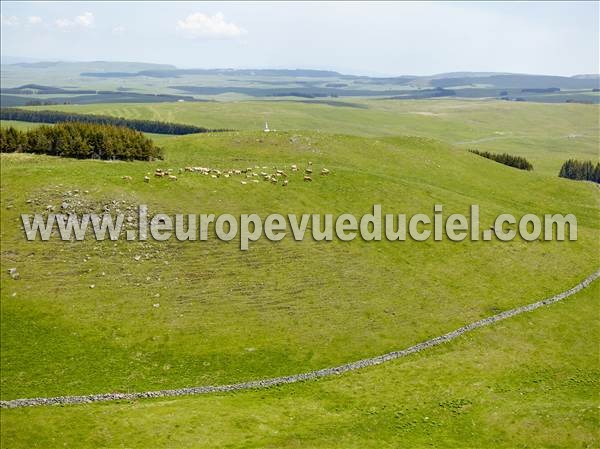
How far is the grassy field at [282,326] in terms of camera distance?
129 feet

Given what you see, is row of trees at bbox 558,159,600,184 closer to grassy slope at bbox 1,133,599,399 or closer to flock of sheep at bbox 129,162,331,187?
grassy slope at bbox 1,133,599,399

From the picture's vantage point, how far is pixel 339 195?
80250 millimetres

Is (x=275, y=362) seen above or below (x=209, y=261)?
below

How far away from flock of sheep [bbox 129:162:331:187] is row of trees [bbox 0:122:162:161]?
14.0 metres

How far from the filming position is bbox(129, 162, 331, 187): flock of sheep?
76375mm

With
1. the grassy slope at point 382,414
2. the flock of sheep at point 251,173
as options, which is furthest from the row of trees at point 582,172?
the grassy slope at point 382,414

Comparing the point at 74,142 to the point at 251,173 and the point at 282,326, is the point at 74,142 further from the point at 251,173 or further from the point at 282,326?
the point at 282,326

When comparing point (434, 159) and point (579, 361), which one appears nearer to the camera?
point (579, 361)

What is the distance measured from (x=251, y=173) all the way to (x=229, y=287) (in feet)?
94.5

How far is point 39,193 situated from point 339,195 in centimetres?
4333

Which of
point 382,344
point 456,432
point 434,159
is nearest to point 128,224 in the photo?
point 382,344

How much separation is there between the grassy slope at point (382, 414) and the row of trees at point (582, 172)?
126 m

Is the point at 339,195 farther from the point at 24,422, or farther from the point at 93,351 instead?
the point at 24,422

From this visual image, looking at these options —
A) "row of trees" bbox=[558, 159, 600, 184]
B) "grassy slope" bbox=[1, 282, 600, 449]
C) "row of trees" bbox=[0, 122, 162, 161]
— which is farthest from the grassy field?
"row of trees" bbox=[558, 159, 600, 184]
